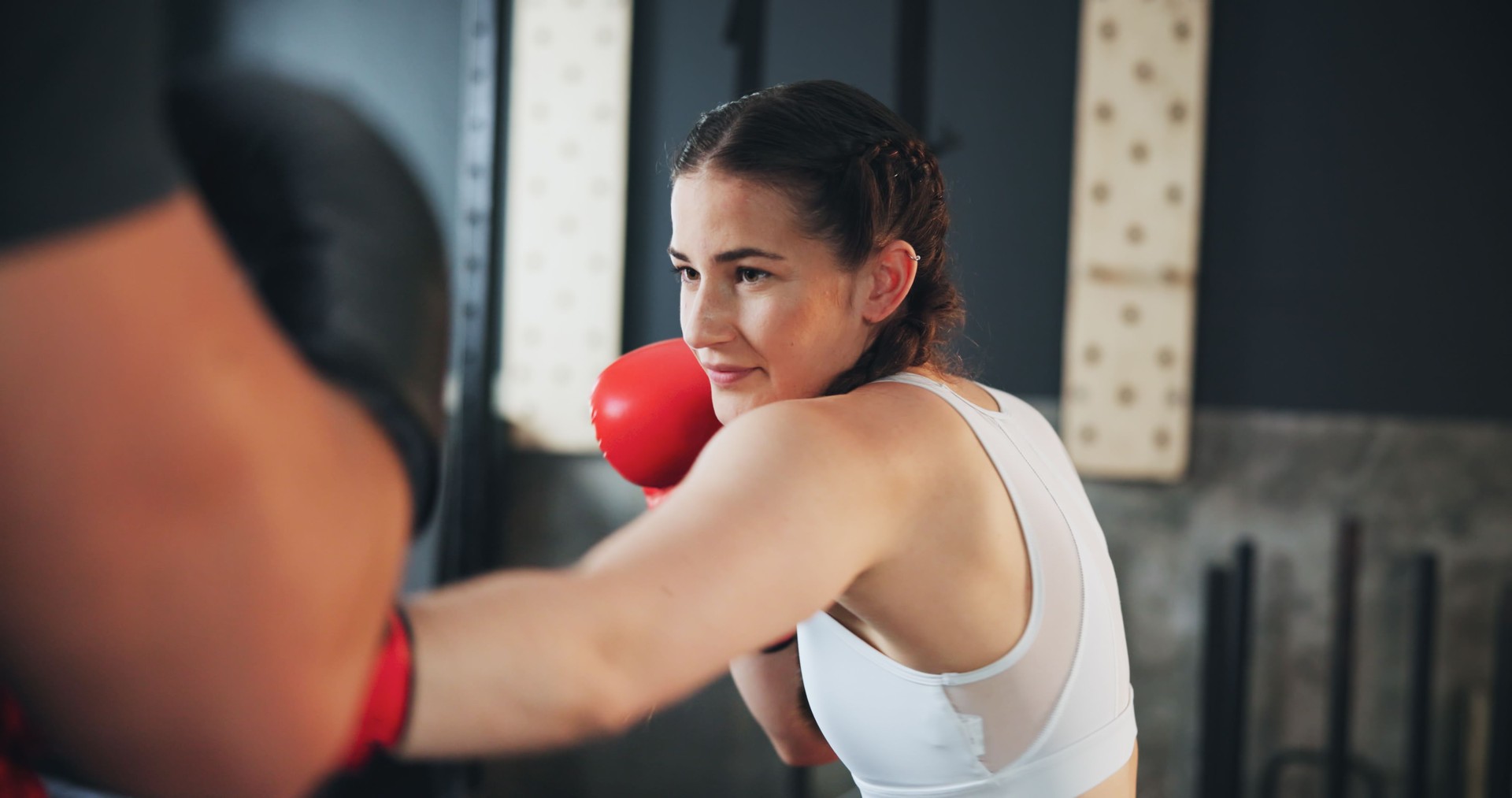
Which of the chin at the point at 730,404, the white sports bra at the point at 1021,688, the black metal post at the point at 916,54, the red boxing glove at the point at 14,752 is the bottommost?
the white sports bra at the point at 1021,688

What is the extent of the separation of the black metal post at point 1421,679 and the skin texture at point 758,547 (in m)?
2.07

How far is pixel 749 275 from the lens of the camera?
1.12 metres

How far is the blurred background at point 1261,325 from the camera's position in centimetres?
276

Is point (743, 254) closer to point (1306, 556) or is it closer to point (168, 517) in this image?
point (168, 517)

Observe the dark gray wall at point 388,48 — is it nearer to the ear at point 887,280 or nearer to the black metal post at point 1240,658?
the ear at point 887,280

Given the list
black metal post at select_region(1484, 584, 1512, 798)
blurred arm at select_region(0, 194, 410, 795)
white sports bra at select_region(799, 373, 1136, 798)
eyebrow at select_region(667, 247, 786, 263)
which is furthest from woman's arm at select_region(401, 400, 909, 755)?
black metal post at select_region(1484, 584, 1512, 798)

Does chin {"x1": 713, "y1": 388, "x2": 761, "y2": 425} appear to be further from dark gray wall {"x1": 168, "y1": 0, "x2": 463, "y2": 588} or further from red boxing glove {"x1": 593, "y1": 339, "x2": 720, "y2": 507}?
dark gray wall {"x1": 168, "y1": 0, "x2": 463, "y2": 588}

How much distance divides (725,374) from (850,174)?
29cm

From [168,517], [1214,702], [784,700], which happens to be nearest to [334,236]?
[168,517]

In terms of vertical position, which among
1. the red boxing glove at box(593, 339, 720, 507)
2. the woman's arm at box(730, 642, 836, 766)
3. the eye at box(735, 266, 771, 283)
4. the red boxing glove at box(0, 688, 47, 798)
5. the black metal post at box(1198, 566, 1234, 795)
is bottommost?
the black metal post at box(1198, 566, 1234, 795)

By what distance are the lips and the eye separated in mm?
116

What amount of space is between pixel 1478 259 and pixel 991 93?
1.52m

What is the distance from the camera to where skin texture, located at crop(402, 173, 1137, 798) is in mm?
465

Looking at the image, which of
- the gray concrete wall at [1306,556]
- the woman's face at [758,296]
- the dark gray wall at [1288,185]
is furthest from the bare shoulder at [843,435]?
the gray concrete wall at [1306,556]
